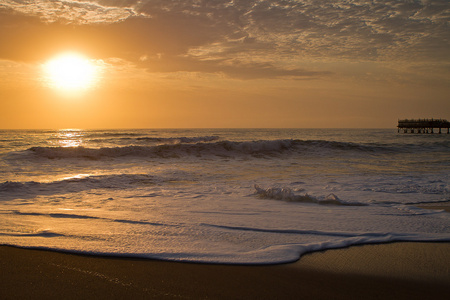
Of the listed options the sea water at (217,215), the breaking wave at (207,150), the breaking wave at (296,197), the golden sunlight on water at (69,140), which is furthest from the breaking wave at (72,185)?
the golden sunlight on water at (69,140)

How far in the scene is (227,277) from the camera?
346 centimetres

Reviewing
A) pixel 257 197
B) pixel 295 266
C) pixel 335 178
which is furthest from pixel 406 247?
pixel 335 178

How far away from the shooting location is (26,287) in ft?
10.5

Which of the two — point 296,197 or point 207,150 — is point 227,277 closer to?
point 296,197

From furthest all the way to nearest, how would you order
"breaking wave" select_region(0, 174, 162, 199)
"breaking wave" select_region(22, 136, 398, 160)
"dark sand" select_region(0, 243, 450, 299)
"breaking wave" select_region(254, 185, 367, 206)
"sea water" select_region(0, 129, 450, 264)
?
"breaking wave" select_region(22, 136, 398, 160), "breaking wave" select_region(0, 174, 162, 199), "breaking wave" select_region(254, 185, 367, 206), "sea water" select_region(0, 129, 450, 264), "dark sand" select_region(0, 243, 450, 299)

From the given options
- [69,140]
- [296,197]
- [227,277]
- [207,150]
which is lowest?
[227,277]

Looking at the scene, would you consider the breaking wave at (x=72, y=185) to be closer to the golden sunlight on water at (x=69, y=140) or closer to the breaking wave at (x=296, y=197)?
the breaking wave at (x=296, y=197)

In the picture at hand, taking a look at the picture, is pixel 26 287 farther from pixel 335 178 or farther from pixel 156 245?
pixel 335 178

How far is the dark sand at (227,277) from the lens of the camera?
10.2 ft

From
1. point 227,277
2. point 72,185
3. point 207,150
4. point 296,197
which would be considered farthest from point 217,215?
point 207,150

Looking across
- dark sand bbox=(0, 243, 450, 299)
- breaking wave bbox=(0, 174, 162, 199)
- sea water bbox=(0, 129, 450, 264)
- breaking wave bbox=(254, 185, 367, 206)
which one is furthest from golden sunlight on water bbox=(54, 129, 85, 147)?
dark sand bbox=(0, 243, 450, 299)

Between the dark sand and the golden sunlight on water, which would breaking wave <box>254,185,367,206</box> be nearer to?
the dark sand

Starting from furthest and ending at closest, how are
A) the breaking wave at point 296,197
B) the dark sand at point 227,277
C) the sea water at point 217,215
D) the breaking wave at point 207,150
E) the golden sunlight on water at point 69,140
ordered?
the golden sunlight on water at point 69,140, the breaking wave at point 207,150, the breaking wave at point 296,197, the sea water at point 217,215, the dark sand at point 227,277

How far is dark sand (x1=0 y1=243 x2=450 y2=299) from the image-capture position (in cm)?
310
